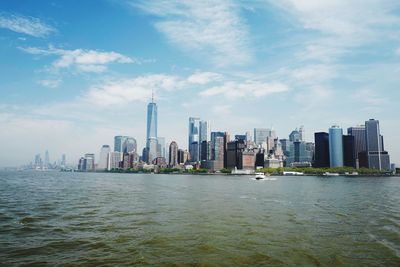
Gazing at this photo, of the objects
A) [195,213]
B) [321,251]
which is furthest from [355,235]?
[195,213]

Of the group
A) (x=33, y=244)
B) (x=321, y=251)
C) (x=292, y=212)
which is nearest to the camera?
(x=321, y=251)

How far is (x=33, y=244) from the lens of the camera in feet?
79.2

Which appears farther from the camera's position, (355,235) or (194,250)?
(355,235)

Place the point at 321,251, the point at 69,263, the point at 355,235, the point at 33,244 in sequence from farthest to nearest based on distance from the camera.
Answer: the point at 355,235
the point at 33,244
the point at 321,251
the point at 69,263

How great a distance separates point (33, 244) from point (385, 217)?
128ft

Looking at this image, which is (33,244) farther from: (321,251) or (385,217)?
(385,217)

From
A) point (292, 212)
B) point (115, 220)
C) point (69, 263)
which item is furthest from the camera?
point (292, 212)

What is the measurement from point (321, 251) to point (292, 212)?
68.1 ft

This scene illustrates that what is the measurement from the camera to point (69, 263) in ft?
64.0

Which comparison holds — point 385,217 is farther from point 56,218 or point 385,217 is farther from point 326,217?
point 56,218

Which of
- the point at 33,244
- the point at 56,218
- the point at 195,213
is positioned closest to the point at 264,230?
the point at 195,213

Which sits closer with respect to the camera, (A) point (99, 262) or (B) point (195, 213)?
(A) point (99, 262)

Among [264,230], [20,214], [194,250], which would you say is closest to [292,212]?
[264,230]

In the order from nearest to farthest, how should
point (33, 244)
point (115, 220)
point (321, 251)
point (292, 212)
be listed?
point (321, 251) → point (33, 244) → point (115, 220) → point (292, 212)
